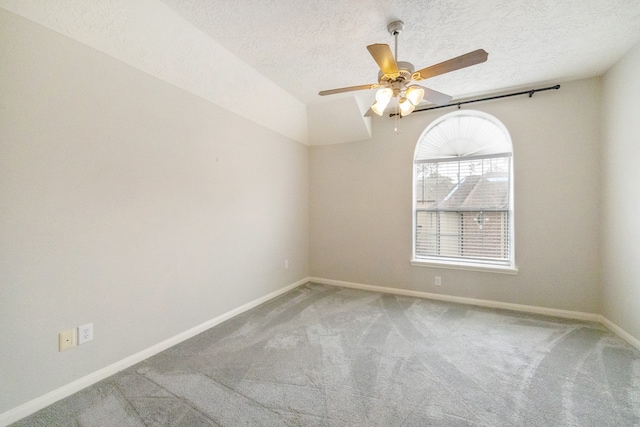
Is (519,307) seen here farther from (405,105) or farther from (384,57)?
(384,57)

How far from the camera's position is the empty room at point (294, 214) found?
1.58 m

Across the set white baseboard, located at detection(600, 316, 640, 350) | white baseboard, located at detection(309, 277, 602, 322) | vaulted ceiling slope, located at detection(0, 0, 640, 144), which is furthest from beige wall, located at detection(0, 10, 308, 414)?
white baseboard, located at detection(600, 316, 640, 350)

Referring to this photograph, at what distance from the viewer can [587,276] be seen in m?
2.90

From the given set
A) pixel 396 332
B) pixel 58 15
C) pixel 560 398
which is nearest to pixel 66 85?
pixel 58 15

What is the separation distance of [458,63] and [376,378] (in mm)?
2206

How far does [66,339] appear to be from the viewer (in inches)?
67.1

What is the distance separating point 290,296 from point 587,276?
11.4ft

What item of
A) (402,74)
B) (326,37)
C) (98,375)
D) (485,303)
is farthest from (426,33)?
(98,375)

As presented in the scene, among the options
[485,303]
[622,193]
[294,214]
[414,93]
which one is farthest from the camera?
[294,214]

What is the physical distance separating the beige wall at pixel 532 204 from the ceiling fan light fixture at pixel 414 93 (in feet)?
6.01

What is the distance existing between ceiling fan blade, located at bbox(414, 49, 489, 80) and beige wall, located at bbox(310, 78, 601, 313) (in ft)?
6.38

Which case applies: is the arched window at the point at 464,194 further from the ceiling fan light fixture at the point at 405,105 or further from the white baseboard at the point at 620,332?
the ceiling fan light fixture at the point at 405,105

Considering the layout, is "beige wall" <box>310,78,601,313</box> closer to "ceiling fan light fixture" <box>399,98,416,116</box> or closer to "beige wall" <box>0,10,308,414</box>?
"ceiling fan light fixture" <box>399,98,416,116</box>

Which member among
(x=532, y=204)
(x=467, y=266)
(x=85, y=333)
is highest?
(x=532, y=204)
